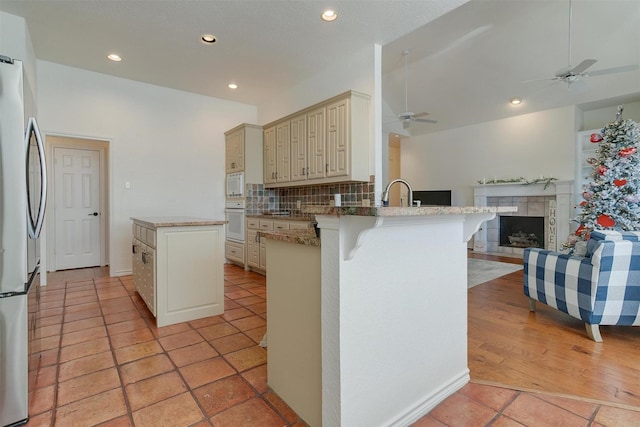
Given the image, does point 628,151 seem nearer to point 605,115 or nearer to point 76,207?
point 605,115

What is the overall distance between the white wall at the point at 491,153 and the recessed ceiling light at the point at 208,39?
5.61 metres

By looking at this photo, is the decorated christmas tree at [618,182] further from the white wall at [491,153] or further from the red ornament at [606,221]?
the white wall at [491,153]

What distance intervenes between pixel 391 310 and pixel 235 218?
4.12 m

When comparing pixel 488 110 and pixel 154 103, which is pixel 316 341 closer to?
pixel 154 103

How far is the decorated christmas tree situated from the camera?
10.2 feet

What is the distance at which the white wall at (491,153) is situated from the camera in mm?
5586

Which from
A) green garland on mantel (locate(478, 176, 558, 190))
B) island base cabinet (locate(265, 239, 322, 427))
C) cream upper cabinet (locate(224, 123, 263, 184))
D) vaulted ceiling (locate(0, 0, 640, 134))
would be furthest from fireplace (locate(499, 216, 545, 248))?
island base cabinet (locate(265, 239, 322, 427))

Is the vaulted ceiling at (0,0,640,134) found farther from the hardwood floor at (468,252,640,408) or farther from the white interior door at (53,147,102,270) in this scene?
the hardwood floor at (468,252,640,408)

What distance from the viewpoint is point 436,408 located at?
1568mm

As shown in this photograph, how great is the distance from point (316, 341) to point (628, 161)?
376cm

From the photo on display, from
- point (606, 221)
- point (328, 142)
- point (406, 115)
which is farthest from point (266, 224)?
point (606, 221)

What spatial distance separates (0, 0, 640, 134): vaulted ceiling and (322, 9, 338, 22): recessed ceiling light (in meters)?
0.07

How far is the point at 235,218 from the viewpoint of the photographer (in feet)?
16.8

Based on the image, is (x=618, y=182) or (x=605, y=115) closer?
(x=618, y=182)
